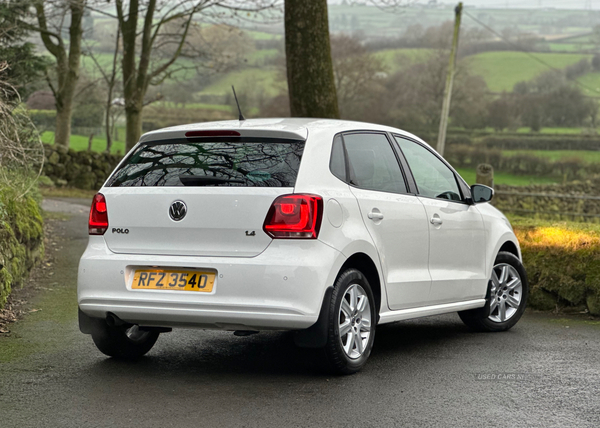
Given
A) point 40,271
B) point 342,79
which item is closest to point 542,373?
point 40,271

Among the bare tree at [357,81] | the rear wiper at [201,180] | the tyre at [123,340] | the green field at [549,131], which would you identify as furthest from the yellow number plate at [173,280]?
the green field at [549,131]

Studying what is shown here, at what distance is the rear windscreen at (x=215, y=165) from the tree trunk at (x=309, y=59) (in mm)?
7405

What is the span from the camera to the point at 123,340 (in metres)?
6.43

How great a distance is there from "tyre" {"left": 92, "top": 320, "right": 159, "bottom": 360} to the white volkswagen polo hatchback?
0.01 metres

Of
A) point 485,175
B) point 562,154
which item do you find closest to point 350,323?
point 485,175

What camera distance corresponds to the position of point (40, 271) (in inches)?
425

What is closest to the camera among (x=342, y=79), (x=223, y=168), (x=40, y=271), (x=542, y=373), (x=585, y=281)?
(x=223, y=168)

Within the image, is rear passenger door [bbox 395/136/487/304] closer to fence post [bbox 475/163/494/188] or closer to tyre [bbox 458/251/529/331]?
tyre [bbox 458/251/529/331]

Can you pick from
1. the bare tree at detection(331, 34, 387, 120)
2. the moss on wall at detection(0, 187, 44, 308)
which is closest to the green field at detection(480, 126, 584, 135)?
the bare tree at detection(331, 34, 387, 120)

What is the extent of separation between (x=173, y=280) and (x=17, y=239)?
183 inches

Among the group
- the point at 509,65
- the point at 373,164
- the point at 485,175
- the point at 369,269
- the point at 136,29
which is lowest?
the point at 485,175

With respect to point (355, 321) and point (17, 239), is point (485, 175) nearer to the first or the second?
point (17, 239)

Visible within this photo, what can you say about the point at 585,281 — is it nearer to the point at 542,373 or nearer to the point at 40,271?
the point at 542,373

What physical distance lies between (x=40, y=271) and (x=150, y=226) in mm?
5546
